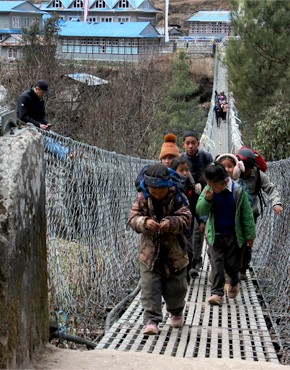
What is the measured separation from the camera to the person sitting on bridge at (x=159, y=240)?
3625 mm

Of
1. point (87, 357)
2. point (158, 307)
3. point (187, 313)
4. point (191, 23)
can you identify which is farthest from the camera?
point (191, 23)

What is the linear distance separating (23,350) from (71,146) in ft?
5.18

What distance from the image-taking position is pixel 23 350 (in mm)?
2486

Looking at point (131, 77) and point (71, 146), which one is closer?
point (71, 146)

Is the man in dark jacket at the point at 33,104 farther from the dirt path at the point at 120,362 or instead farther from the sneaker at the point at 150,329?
the dirt path at the point at 120,362

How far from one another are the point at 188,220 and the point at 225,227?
1.02 m

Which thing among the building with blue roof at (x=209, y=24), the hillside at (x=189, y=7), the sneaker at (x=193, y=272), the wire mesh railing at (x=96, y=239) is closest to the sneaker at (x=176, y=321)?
the wire mesh railing at (x=96, y=239)

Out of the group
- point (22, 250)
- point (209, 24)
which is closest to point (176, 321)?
point (22, 250)

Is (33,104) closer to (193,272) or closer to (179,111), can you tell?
(193,272)

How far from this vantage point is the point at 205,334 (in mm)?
3891

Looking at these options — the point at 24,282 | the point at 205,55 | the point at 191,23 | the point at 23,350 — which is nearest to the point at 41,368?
the point at 23,350

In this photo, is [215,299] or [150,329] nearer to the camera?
[150,329]

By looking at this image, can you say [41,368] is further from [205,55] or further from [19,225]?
[205,55]

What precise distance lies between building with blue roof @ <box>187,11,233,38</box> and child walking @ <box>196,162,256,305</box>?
57780 millimetres
